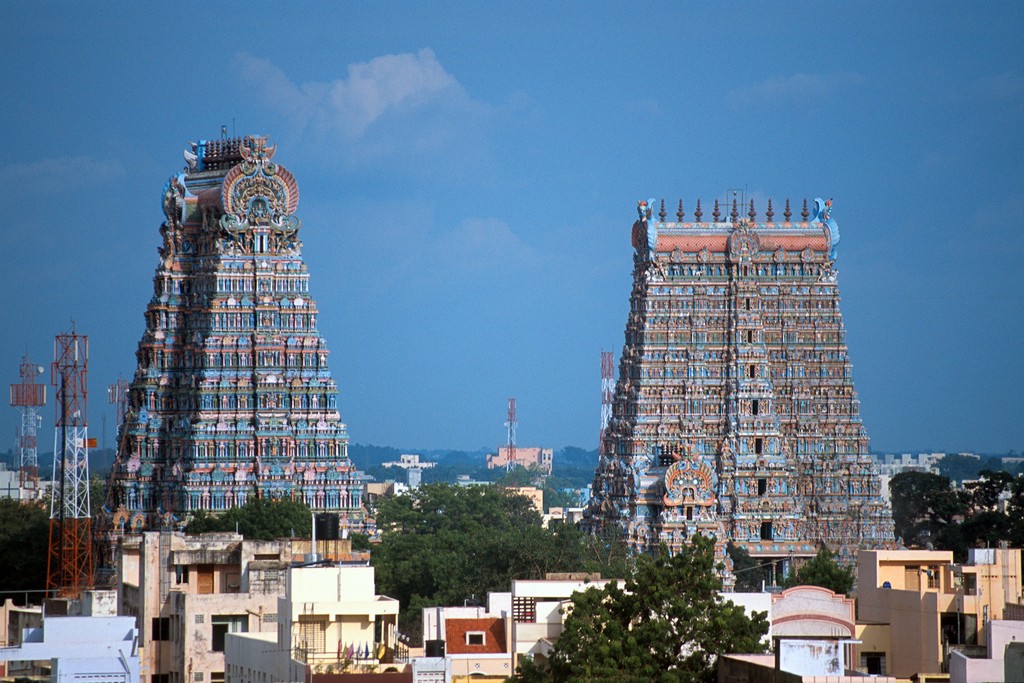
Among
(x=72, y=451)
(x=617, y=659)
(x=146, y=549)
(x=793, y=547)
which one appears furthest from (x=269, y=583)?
(x=793, y=547)

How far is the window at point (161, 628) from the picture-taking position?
93.1m

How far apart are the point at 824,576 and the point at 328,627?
197 ft

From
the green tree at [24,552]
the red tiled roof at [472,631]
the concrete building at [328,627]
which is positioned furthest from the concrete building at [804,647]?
the green tree at [24,552]

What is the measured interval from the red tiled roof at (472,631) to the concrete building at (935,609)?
1155 centimetres

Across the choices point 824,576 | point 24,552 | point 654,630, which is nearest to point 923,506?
point 824,576

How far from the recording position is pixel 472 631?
89688mm

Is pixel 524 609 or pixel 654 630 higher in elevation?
pixel 524 609

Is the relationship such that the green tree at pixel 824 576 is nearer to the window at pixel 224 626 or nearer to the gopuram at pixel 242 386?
the gopuram at pixel 242 386

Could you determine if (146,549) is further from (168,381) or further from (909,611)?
(168,381)

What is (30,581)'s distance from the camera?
136m

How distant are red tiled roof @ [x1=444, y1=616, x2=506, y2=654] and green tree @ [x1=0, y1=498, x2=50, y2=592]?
46.9 meters

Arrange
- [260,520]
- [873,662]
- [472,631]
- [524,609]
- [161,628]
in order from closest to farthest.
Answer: [472,631] → [873,662] → [524,609] → [161,628] → [260,520]

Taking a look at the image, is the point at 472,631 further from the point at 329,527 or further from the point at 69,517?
the point at 69,517

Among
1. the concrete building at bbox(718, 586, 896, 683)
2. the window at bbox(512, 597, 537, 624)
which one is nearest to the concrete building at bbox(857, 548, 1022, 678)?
the concrete building at bbox(718, 586, 896, 683)
